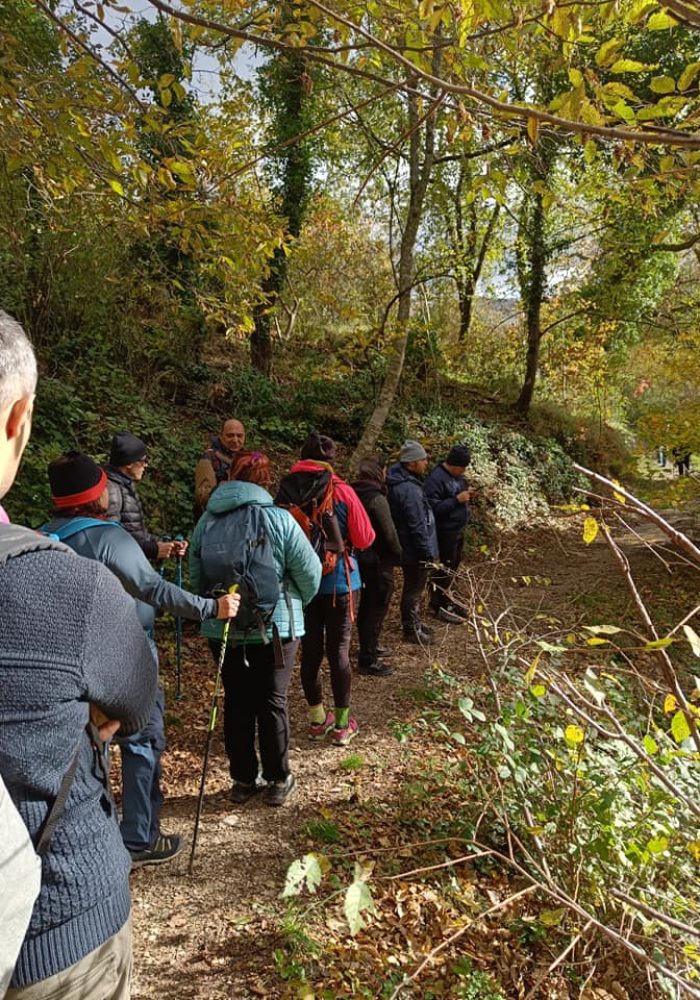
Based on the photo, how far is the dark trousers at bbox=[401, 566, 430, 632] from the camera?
6.51 m

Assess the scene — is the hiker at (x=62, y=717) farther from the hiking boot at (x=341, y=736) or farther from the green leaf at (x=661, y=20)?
the hiking boot at (x=341, y=736)

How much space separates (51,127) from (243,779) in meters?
4.36

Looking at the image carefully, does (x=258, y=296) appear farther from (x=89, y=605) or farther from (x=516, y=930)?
(x=516, y=930)

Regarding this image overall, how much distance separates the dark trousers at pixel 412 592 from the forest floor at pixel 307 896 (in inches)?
54.3

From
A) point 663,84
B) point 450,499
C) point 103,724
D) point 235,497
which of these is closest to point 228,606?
point 235,497

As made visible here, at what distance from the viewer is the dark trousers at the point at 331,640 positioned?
4.39 m

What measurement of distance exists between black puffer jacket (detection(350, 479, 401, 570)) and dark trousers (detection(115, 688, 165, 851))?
2.71m

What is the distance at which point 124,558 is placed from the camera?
270cm

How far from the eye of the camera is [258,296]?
5.35 meters

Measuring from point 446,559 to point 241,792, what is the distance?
4.37 meters

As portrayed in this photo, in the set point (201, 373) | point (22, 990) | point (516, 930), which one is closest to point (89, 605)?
point (22, 990)

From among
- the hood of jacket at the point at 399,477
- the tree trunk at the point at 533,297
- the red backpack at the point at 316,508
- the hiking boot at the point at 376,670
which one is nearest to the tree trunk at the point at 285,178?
the tree trunk at the point at 533,297

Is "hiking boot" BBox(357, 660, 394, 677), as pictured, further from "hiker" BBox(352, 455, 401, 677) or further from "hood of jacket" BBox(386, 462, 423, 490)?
"hood of jacket" BBox(386, 462, 423, 490)

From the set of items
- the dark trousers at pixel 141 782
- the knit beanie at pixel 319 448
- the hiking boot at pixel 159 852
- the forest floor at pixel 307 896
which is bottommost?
the forest floor at pixel 307 896
